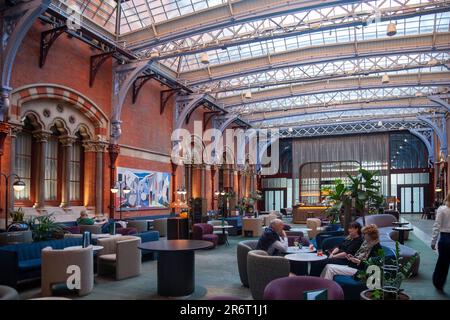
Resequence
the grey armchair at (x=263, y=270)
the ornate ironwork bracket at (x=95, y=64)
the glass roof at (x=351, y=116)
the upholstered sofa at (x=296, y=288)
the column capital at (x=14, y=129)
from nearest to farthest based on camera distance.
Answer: the upholstered sofa at (x=296, y=288)
the grey armchair at (x=263, y=270)
the column capital at (x=14, y=129)
the ornate ironwork bracket at (x=95, y=64)
the glass roof at (x=351, y=116)

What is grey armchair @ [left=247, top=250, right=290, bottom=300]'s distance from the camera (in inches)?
208

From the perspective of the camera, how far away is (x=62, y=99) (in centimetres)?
1153

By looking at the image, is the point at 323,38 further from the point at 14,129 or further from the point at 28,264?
the point at 28,264

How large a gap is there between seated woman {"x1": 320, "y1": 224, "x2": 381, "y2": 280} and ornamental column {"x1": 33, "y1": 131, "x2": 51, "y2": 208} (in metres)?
8.47

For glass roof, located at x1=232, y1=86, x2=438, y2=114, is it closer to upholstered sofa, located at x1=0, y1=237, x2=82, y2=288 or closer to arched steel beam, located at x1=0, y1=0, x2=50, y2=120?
arched steel beam, located at x1=0, y1=0, x2=50, y2=120

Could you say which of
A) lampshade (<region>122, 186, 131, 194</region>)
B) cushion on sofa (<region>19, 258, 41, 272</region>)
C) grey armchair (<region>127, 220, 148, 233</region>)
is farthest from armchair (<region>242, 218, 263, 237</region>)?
cushion on sofa (<region>19, 258, 41, 272</region>)

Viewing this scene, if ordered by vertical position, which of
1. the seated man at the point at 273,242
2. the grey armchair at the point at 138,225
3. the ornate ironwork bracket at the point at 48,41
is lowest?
the grey armchair at the point at 138,225

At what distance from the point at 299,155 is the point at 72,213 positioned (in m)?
20.8

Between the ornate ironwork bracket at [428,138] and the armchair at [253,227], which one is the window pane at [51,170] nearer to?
the armchair at [253,227]

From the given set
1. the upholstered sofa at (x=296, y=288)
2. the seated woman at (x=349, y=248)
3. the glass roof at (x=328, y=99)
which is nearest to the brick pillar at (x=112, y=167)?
the seated woman at (x=349, y=248)

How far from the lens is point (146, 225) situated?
1338 cm

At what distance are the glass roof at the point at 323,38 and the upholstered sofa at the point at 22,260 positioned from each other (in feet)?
32.2

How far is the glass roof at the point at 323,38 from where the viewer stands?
44.9 feet

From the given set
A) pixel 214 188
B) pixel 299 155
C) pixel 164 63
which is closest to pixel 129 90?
pixel 164 63
